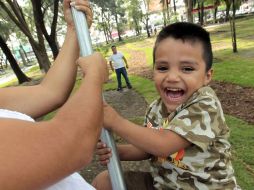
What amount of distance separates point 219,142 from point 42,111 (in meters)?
0.92

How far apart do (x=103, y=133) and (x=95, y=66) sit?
0.32 m

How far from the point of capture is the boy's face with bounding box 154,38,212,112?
5.97 ft

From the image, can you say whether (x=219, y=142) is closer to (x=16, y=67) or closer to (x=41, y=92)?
(x=41, y=92)

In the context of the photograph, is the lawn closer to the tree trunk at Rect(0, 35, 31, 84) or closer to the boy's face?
the boy's face

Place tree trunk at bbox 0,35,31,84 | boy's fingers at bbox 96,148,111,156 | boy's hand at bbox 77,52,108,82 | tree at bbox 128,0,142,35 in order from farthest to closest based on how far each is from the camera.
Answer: tree at bbox 128,0,142,35
tree trunk at bbox 0,35,31,84
boy's fingers at bbox 96,148,111,156
boy's hand at bbox 77,52,108,82

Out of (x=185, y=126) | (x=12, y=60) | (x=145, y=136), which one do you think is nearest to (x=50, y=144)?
(x=145, y=136)

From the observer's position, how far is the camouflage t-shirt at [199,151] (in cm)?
174

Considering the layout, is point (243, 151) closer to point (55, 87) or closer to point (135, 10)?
point (55, 87)

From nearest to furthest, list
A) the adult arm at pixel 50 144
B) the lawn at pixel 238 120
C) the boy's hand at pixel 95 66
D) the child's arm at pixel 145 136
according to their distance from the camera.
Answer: the adult arm at pixel 50 144, the boy's hand at pixel 95 66, the child's arm at pixel 145 136, the lawn at pixel 238 120

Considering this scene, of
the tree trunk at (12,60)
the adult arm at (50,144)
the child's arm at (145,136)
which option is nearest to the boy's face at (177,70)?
the child's arm at (145,136)

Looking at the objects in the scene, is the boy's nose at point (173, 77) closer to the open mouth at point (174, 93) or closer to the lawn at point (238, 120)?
the open mouth at point (174, 93)

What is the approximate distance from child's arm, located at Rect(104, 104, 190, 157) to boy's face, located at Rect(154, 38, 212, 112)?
203 mm

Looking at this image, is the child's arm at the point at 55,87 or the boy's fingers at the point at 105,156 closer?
the boy's fingers at the point at 105,156

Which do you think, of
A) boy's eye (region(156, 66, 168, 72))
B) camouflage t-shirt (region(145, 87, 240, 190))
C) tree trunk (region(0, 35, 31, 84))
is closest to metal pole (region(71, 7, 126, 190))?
camouflage t-shirt (region(145, 87, 240, 190))
